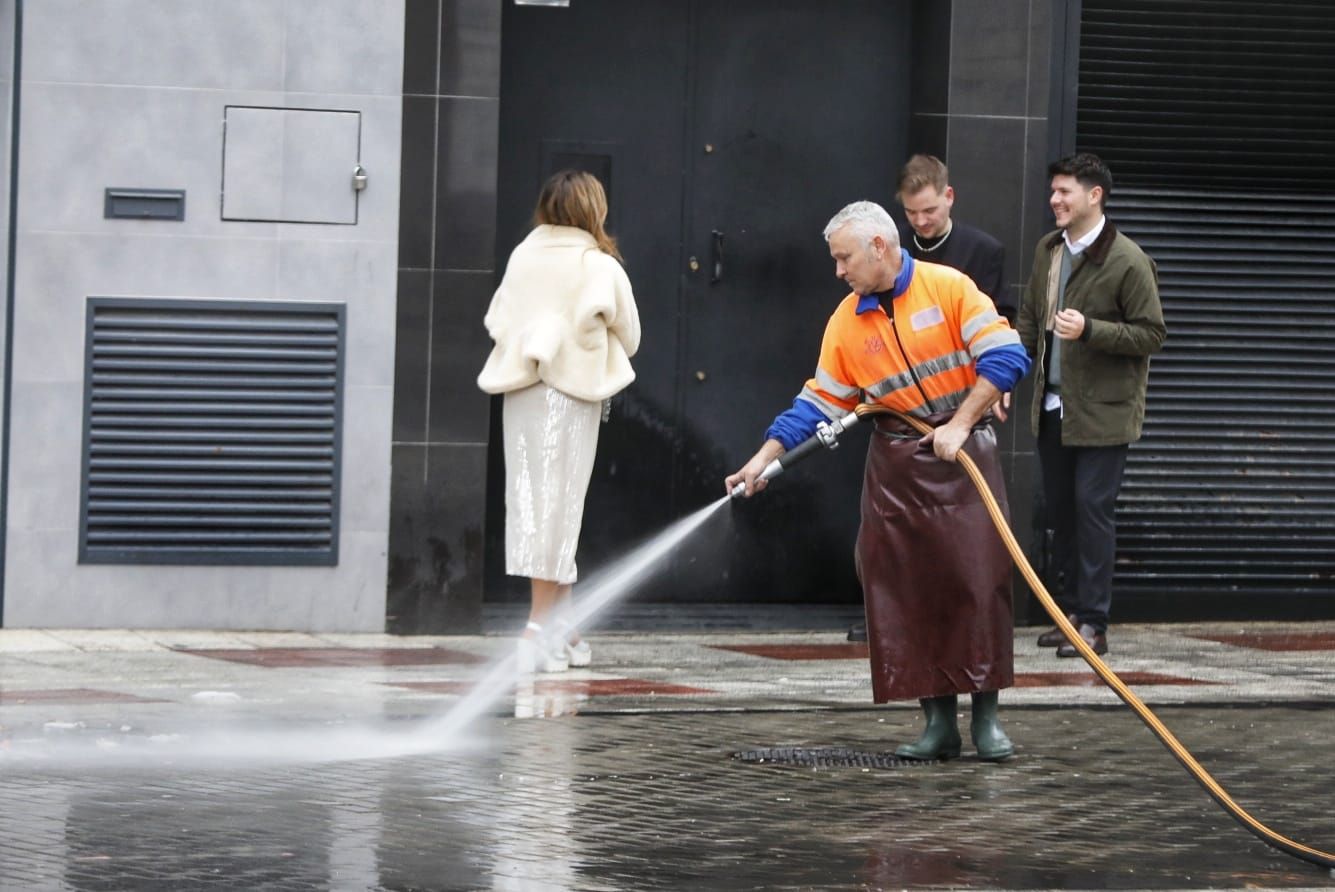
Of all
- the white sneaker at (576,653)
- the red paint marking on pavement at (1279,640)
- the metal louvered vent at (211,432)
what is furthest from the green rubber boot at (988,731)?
the metal louvered vent at (211,432)

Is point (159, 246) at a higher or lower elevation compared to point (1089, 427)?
higher

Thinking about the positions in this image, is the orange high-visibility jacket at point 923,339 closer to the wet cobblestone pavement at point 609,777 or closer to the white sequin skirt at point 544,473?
the wet cobblestone pavement at point 609,777

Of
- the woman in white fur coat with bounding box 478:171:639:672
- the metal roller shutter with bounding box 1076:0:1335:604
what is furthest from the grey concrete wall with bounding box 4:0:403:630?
the metal roller shutter with bounding box 1076:0:1335:604

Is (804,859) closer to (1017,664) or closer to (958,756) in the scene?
(958,756)

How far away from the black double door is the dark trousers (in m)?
1.57

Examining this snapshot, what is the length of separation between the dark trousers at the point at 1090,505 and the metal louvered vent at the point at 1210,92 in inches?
75.2

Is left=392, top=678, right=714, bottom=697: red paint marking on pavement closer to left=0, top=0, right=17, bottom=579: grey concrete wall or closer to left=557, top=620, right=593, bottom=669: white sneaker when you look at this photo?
left=557, top=620, right=593, bottom=669: white sneaker

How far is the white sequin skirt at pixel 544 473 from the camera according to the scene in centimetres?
998

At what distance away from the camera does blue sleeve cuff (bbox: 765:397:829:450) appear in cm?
773

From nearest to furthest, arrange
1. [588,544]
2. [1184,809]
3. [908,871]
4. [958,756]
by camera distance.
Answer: [908,871] → [1184,809] → [958,756] → [588,544]

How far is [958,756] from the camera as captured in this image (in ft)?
25.7

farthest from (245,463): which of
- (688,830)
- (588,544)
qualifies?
(688,830)

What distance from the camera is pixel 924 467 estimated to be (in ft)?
25.0

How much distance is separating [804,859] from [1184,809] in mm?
1502
